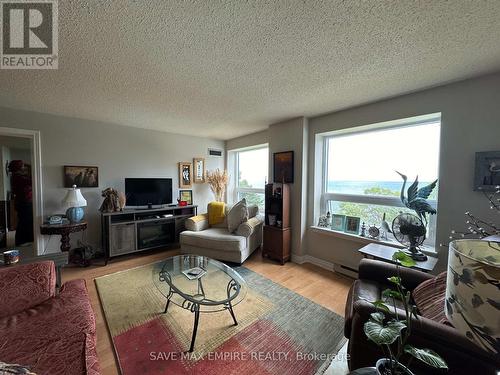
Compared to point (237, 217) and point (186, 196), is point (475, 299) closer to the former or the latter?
point (237, 217)

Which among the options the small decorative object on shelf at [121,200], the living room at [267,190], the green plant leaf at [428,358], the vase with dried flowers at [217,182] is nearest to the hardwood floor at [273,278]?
the living room at [267,190]

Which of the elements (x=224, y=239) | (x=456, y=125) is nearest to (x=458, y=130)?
(x=456, y=125)

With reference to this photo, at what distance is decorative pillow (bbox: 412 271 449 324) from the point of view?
3.68 ft

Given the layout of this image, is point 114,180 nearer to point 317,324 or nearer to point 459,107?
point 317,324

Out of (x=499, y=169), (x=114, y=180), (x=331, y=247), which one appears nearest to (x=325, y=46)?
(x=499, y=169)

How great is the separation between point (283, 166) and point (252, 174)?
124cm

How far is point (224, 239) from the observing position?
3.00 meters

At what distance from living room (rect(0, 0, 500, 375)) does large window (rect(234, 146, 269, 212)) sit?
1.53 feet

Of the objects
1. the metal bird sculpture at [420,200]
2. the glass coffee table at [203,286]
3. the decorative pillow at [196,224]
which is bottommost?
the glass coffee table at [203,286]

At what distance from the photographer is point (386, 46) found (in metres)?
1.47

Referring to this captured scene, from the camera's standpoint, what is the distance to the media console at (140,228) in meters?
3.15

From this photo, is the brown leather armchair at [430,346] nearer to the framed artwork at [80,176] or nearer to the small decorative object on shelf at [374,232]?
the small decorative object on shelf at [374,232]

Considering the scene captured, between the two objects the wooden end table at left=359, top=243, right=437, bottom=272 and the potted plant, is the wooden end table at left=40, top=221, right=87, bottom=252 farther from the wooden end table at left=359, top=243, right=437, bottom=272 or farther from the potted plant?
the wooden end table at left=359, top=243, right=437, bottom=272

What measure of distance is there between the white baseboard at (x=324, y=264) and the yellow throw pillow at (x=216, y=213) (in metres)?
1.40
